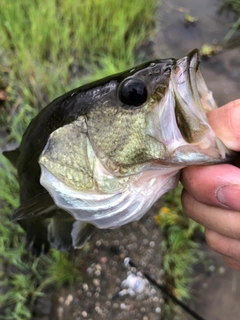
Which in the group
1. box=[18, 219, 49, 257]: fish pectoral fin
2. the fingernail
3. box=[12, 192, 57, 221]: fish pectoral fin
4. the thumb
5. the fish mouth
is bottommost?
box=[18, 219, 49, 257]: fish pectoral fin

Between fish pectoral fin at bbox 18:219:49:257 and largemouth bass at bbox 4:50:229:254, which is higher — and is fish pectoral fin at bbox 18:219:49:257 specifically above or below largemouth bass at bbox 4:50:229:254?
below

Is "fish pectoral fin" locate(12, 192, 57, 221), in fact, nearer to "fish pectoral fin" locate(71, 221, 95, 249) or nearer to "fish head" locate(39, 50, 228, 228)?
"fish head" locate(39, 50, 228, 228)

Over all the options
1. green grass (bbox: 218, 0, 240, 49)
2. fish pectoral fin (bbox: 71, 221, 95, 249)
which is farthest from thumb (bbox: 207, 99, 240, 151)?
green grass (bbox: 218, 0, 240, 49)

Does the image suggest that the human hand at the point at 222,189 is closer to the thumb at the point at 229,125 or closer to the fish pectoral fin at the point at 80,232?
the thumb at the point at 229,125

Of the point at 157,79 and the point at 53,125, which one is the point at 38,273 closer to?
the point at 53,125

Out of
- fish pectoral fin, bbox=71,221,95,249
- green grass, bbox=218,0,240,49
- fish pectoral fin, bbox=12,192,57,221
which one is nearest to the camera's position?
fish pectoral fin, bbox=12,192,57,221

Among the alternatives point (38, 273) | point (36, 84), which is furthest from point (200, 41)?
point (38, 273)

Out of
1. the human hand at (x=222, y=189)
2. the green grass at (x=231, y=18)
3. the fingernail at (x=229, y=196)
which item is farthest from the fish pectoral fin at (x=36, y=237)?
the green grass at (x=231, y=18)
